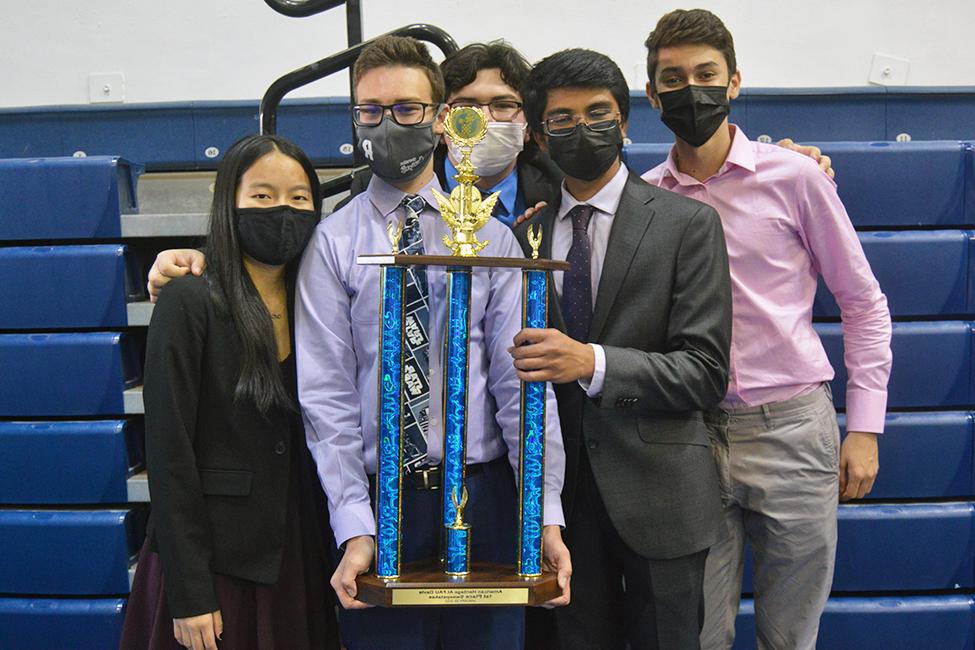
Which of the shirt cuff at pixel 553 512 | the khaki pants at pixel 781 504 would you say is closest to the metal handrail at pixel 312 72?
the khaki pants at pixel 781 504

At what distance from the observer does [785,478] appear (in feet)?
6.87

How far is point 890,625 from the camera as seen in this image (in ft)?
8.89

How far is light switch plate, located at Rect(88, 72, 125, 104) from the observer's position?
459 cm

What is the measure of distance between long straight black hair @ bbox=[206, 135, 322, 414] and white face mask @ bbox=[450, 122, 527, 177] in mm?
465

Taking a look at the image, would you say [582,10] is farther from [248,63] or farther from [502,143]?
[502,143]

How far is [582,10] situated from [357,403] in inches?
131

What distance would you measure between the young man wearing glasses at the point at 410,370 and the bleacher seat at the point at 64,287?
1.25m

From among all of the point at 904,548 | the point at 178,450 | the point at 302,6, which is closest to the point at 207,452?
the point at 178,450

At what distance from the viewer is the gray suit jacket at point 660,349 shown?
1849 mm

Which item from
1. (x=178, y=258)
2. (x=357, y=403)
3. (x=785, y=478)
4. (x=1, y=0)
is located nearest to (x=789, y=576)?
(x=785, y=478)

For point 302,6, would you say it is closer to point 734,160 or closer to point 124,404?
point 124,404

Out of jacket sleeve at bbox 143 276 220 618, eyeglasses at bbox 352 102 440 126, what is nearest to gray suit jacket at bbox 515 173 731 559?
eyeglasses at bbox 352 102 440 126

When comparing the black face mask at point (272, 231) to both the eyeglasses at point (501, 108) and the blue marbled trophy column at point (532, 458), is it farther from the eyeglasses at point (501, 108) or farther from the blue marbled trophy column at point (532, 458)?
the eyeglasses at point (501, 108)

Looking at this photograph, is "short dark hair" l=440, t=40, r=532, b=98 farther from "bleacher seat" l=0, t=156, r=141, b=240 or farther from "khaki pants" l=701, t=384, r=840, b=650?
"bleacher seat" l=0, t=156, r=141, b=240
